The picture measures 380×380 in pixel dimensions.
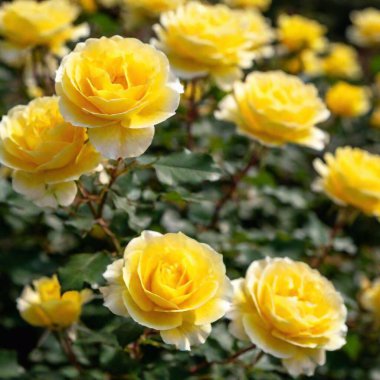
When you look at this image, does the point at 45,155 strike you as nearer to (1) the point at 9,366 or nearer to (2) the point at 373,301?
(1) the point at 9,366

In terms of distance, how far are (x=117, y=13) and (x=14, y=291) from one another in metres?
1.67

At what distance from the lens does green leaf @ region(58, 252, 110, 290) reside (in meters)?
1.14

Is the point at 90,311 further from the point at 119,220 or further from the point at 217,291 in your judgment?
the point at 217,291

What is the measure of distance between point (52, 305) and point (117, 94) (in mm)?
535

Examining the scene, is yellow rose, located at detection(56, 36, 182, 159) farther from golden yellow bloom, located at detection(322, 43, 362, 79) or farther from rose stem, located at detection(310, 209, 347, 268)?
golden yellow bloom, located at detection(322, 43, 362, 79)

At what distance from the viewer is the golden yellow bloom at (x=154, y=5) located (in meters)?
2.21

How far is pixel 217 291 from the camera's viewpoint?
1035 mm

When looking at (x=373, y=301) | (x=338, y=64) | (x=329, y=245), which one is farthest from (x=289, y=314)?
(x=338, y=64)

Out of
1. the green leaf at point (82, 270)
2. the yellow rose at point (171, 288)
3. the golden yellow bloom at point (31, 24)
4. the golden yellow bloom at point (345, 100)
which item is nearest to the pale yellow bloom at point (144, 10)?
the golden yellow bloom at point (31, 24)

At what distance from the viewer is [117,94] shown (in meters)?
1.00

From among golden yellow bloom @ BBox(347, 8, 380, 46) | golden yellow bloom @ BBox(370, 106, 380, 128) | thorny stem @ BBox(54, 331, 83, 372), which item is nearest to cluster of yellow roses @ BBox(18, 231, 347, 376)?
thorny stem @ BBox(54, 331, 83, 372)

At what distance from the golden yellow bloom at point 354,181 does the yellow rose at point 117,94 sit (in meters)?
0.70

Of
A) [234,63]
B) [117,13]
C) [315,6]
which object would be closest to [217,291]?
[234,63]

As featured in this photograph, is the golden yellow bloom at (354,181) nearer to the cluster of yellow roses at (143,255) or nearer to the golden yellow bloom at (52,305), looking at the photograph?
the cluster of yellow roses at (143,255)
